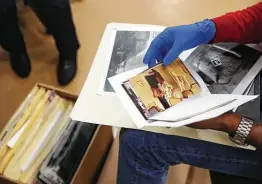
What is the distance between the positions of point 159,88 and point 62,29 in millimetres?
714

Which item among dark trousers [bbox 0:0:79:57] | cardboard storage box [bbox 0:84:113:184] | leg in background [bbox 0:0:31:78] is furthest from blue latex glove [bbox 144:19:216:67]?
leg in background [bbox 0:0:31:78]

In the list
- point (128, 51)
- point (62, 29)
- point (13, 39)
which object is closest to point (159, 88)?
point (128, 51)

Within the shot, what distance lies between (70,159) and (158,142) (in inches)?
15.4

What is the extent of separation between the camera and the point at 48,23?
135 centimetres

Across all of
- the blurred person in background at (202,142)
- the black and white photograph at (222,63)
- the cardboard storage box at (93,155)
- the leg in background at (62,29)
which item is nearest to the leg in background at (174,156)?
the blurred person in background at (202,142)

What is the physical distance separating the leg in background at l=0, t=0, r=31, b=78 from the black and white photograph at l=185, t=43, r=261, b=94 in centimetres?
78

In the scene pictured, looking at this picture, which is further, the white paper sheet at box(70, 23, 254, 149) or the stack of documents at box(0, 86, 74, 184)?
the stack of documents at box(0, 86, 74, 184)

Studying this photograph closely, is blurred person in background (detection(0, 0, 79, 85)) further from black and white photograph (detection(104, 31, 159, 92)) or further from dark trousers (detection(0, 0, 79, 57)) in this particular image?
black and white photograph (detection(104, 31, 159, 92))

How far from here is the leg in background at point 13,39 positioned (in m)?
1.28

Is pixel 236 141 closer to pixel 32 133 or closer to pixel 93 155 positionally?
pixel 93 155

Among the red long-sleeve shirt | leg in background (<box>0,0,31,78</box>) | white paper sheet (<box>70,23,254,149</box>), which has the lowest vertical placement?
leg in background (<box>0,0,31,78</box>)

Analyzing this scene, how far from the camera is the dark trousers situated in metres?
1.26

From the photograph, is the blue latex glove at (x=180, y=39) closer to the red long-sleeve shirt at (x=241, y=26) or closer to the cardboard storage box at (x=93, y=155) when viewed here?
the red long-sleeve shirt at (x=241, y=26)

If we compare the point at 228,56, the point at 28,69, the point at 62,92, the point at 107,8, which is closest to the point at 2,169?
the point at 62,92
